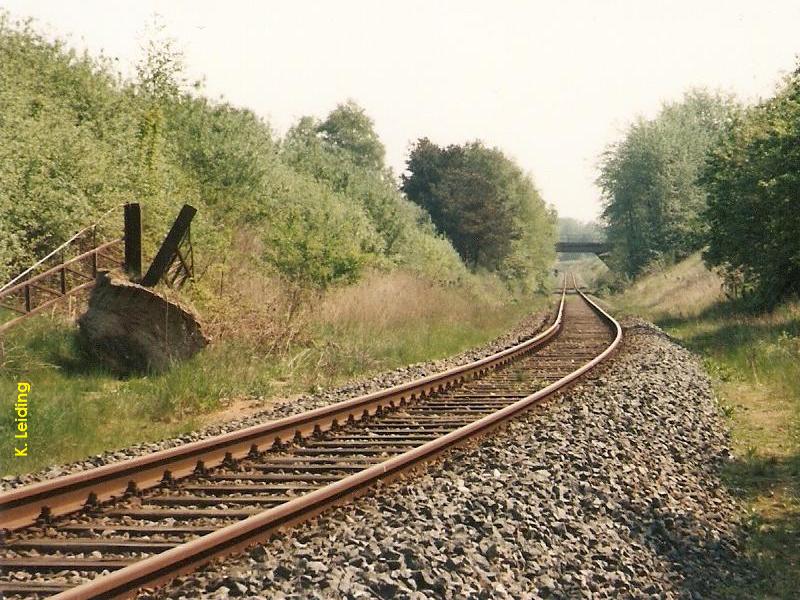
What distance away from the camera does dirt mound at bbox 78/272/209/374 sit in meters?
13.3

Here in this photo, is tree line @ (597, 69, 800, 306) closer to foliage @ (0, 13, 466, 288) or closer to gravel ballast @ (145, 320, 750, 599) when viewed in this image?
foliage @ (0, 13, 466, 288)

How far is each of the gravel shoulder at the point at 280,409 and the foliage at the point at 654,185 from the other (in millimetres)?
42374

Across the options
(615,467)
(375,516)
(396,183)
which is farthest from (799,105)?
(396,183)

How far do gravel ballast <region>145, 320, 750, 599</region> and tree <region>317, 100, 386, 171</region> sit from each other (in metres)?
84.8

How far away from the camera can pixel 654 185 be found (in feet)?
217

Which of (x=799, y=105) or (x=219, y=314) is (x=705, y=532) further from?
(x=799, y=105)

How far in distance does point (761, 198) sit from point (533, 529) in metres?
19.2

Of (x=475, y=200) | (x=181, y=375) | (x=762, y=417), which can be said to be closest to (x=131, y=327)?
(x=181, y=375)

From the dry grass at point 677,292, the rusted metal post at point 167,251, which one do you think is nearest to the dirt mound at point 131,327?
the rusted metal post at point 167,251

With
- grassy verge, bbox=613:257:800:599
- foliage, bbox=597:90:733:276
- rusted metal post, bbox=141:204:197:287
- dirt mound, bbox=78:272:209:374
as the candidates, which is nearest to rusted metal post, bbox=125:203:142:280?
rusted metal post, bbox=141:204:197:287

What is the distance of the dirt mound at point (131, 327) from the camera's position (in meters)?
13.3

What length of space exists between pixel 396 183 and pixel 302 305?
47604 mm

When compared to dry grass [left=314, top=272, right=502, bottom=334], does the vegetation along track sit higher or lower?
Result: lower

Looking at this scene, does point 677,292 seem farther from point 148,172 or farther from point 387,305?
point 148,172
